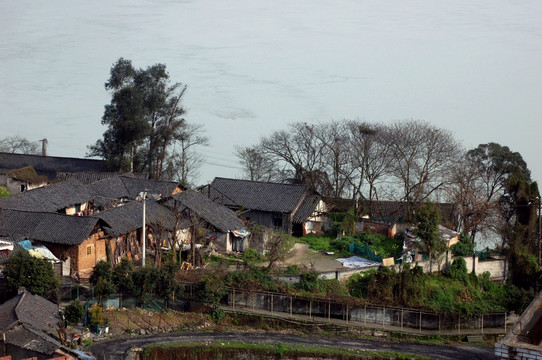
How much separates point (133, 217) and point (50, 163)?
2006cm

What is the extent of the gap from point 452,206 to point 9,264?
22.9m

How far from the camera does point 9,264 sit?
25.4m

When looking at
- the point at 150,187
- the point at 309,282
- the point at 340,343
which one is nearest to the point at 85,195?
the point at 150,187

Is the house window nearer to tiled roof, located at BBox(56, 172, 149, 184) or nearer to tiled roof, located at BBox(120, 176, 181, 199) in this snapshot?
tiled roof, located at BBox(120, 176, 181, 199)

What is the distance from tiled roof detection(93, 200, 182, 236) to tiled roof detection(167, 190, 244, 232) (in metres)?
0.79

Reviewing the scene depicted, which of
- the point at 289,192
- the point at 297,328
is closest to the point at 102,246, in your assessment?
the point at 297,328

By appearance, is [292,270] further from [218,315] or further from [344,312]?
[218,315]

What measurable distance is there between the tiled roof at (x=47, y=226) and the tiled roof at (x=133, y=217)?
2.53 ft

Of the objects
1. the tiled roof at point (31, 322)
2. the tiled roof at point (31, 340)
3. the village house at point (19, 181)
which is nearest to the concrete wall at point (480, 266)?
the tiled roof at point (31, 322)

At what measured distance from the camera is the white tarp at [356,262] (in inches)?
1304

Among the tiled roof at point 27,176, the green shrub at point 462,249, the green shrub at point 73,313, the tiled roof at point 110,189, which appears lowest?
the green shrub at point 73,313

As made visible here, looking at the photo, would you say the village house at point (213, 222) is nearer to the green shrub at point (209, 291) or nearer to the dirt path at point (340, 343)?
the green shrub at point (209, 291)

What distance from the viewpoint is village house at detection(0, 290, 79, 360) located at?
20734mm

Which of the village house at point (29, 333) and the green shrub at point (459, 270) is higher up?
the green shrub at point (459, 270)
